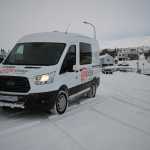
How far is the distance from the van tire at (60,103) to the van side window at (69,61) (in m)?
0.70

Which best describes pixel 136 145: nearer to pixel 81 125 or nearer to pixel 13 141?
pixel 81 125

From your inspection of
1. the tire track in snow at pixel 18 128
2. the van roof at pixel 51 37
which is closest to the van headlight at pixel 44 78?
the tire track in snow at pixel 18 128

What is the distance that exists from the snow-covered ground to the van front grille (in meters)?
0.86

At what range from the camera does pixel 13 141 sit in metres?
4.38

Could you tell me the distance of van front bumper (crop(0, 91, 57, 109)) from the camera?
18.2ft

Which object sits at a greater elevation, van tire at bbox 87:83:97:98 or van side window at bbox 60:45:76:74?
van side window at bbox 60:45:76:74

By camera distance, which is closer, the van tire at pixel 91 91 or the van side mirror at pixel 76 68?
the van side mirror at pixel 76 68

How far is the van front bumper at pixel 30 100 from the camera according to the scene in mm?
5535

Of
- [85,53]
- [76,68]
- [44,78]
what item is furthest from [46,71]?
[85,53]

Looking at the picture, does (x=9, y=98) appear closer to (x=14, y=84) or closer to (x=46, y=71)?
(x=14, y=84)

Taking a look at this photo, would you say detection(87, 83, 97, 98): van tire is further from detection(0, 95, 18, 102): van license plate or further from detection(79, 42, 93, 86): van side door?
detection(0, 95, 18, 102): van license plate

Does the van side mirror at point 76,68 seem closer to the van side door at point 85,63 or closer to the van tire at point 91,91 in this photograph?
the van side door at point 85,63

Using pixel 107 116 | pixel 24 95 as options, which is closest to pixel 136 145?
pixel 107 116

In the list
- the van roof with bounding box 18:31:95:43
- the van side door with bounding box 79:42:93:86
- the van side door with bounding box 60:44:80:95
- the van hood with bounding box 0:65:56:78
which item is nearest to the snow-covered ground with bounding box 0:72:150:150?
the van side door with bounding box 60:44:80:95
